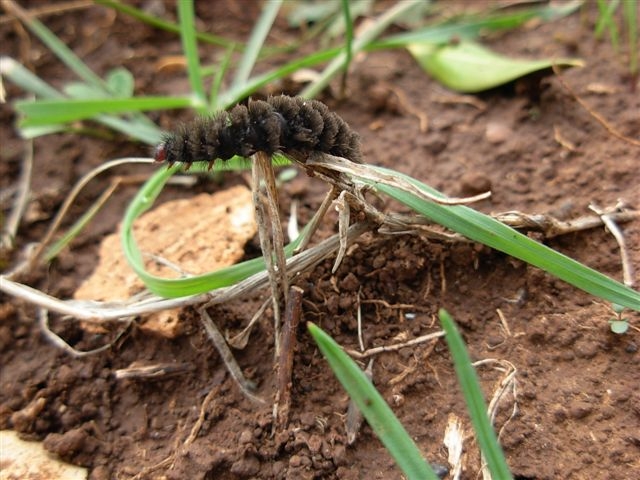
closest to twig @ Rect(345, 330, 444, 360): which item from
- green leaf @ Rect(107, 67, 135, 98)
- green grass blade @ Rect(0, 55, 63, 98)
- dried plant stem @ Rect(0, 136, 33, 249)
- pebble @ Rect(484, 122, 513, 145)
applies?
pebble @ Rect(484, 122, 513, 145)

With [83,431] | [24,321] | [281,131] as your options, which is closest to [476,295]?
[281,131]

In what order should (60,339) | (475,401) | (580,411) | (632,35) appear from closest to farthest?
(475,401)
(580,411)
(60,339)
(632,35)

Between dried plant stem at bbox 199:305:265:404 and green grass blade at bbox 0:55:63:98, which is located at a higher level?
green grass blade at bbox 0:55:63:98

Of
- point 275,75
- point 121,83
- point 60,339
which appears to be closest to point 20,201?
point 121,83

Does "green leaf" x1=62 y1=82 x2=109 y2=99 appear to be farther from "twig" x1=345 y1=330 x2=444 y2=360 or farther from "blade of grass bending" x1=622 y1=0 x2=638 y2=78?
"blade of grass bending" x1=622 y1=0 x2=638 y2=78

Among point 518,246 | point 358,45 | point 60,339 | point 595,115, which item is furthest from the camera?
point 358,45

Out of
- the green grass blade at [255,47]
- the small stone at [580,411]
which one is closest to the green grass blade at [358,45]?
the green grass blade at [255,47]

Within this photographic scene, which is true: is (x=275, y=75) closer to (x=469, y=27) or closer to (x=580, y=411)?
(x=469, y=27)

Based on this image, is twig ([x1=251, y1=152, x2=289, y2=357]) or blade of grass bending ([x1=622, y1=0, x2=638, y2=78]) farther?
blade of grass bending ([x1=622, y1=0, x2=638, y2=78])

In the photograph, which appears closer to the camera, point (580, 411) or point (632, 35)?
point (580, 411)
